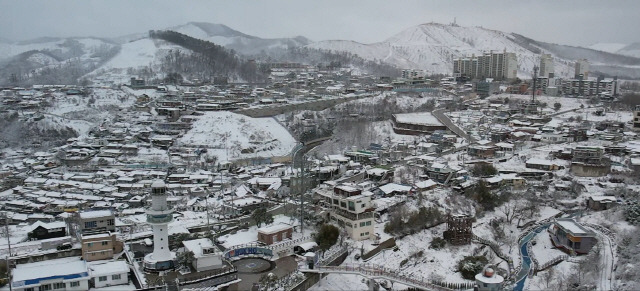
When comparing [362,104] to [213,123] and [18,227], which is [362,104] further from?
[18,227]

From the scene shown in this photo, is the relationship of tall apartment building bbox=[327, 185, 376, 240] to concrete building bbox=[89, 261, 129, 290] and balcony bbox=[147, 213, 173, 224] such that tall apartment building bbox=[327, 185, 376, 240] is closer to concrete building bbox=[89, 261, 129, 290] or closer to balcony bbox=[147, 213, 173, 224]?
balcony bbox=[147, 213, 173, 224]

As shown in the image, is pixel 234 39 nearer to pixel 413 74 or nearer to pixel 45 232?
pixel 413 74

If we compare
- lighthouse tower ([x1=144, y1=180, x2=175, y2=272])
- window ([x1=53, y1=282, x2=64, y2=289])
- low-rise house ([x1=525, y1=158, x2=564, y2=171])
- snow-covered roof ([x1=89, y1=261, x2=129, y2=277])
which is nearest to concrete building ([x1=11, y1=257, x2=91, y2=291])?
window ([x1=53, y1=282, x2=64, y2=289])

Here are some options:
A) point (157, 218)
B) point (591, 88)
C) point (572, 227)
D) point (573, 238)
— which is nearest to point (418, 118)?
point (572, 227)

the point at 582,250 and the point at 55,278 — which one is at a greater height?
the point at 55,278

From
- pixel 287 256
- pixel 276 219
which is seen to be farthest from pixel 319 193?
pixel 287 256

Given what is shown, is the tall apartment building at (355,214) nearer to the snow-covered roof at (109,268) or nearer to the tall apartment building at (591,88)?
the snow-covered roof at (109,268)
